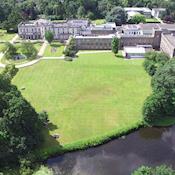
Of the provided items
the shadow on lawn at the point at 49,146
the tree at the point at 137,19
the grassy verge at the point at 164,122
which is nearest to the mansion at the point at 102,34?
the tree at the point at 137,19

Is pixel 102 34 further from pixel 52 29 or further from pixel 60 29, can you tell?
pixel 52 29

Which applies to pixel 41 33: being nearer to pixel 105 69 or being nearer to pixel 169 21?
pixel 105 69

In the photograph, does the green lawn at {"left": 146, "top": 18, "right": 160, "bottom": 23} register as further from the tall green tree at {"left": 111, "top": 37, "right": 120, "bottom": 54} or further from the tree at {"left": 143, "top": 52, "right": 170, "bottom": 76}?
the tree at {"left": 143, "top": 52, "right": 170, "bottom": 76}

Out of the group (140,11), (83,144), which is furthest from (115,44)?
(140,11)

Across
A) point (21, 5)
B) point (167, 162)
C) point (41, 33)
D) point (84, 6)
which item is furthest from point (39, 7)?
point (167, 162)

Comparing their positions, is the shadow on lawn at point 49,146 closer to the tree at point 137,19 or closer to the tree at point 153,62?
the tree at point 153,62

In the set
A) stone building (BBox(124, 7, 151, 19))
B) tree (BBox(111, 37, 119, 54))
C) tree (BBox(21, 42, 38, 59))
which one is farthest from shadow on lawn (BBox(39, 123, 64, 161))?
stone building (BBox(124, 7, 151, 19))
